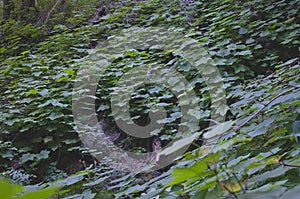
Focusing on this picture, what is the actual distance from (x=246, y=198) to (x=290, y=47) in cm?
343

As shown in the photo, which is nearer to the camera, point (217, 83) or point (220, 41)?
point (217, 83)

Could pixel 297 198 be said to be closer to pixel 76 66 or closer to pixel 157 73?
pixel 157 73

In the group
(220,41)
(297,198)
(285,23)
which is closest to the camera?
(297,198)

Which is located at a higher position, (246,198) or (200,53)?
(246,198)

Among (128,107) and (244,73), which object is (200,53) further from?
(128,107)

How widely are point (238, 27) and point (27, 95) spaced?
2671 mm

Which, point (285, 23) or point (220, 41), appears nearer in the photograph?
point (285, 23)

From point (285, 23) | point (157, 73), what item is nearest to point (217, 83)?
point (157, 73)

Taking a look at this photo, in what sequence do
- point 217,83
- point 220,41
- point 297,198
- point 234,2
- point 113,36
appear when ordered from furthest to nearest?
point 113,36, point 234,2, point 220,41, point 217,83, point 297,198

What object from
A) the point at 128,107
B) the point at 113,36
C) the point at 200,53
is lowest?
the point at 128,107

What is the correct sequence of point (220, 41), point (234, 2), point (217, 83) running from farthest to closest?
point (234, 2) → point (220, 41) → point (217, 83)

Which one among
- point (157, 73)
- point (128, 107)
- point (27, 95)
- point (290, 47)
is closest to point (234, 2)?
point (290, 47)

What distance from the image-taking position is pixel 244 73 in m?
3.50

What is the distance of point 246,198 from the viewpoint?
0.49m
